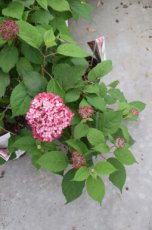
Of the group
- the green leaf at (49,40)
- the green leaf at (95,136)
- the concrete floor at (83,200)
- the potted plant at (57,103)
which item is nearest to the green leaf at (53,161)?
the potted plant at (57,103)

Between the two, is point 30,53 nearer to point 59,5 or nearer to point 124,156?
point 59,5

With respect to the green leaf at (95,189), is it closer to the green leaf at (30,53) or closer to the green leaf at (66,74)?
the green leaf at (66,74)

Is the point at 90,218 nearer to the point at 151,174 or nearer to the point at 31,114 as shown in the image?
the point at 151,174

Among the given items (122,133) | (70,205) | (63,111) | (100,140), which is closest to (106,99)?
(122,133)

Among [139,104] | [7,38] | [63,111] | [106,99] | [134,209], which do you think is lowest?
[134,209]

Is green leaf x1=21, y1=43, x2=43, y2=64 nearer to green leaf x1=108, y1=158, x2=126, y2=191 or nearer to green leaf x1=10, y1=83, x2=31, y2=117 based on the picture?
green leaf x1=10, y1=83, x2=31, y2=117

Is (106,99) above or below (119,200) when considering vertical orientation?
above
